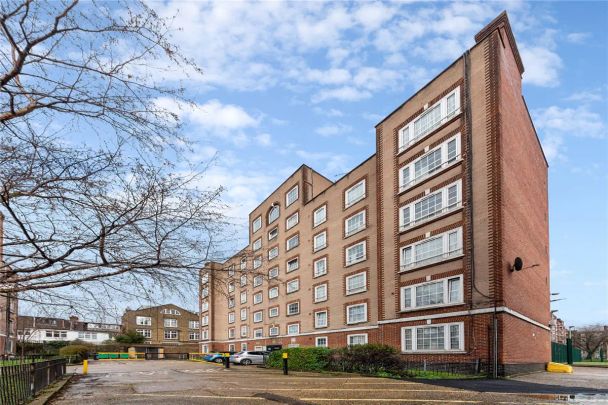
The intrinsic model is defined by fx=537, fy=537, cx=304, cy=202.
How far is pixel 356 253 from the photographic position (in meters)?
44.0

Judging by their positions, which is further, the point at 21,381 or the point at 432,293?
the point at 432,293

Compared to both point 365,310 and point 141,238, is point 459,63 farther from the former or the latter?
point 141,238

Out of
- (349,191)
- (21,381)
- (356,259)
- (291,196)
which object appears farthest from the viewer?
(291,196)

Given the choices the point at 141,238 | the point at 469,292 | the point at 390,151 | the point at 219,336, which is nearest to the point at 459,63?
the point at 390,151

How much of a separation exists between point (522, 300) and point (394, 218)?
31.1 ft

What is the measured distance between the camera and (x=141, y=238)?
7496 millimetres

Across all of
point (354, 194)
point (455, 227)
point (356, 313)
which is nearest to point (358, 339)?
point (356, 313)

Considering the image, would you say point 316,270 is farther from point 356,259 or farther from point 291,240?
point 356,259

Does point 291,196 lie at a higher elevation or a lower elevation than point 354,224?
higher

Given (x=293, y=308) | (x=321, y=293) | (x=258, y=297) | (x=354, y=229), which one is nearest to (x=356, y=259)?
(x=354, y=229)

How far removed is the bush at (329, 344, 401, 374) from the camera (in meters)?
27.4

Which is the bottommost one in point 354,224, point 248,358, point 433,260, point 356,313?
point 248,358

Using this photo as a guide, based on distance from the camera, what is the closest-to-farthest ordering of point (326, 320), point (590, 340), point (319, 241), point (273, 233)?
point (326, 320)
point (319, 241)
point (273, 233)
point (590, 340)

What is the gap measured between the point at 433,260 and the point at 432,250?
0.68 metres
